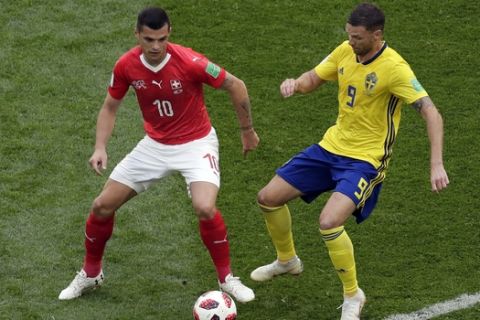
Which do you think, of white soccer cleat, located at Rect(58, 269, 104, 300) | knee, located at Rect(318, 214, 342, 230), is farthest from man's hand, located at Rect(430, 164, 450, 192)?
white soccer cleat, located at Rect(58, 269, 104, 300)

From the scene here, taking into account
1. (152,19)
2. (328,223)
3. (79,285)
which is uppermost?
(152,19)

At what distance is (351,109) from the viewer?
9.31 meters

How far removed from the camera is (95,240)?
9617 millimetres

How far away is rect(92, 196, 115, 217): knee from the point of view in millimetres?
9445

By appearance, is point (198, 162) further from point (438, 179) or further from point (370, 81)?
point (438, 179)

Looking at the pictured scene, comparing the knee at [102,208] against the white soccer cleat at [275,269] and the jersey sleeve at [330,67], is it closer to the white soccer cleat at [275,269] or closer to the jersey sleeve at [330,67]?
the white soccer cleat at [275,269]

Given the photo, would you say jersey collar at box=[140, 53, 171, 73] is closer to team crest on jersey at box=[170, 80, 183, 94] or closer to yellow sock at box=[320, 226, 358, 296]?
team crest on jersey at box=[170, 80, 183, 94]

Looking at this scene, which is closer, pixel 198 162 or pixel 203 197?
pixel 203 197

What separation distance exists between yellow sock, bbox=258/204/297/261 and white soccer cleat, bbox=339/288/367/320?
79 cm

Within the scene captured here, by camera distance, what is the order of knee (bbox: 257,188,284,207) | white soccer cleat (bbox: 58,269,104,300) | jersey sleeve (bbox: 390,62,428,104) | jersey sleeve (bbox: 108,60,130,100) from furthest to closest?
1. white soccer cleat (bbox: 58,269,104,300)
2. knee (bbox: 257,188,284,207)
3. jersey sleeve (bbox: 108,60,130,100)
4. jersey sleeve (bbox: 390,62,428,104)

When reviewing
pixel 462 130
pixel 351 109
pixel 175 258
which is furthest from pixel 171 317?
pixel 462 130

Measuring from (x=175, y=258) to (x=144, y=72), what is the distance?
1.83m

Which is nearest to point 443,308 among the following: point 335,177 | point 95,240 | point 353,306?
point 353,306

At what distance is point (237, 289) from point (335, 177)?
3.88ft
